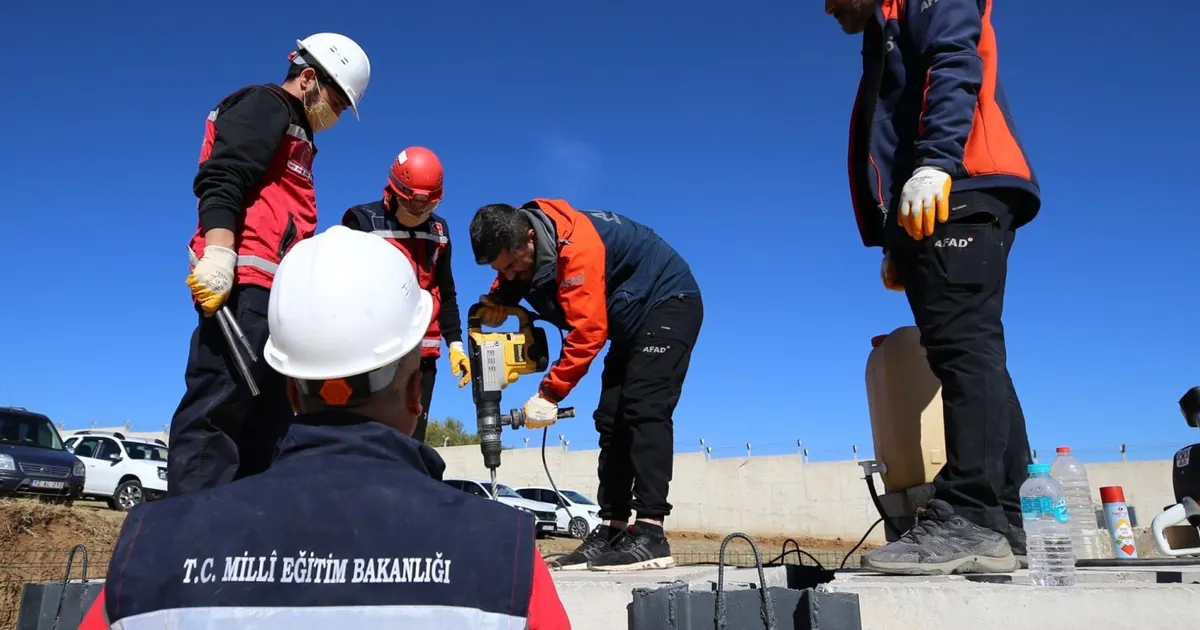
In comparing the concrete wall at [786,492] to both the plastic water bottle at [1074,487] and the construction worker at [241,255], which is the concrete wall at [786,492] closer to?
the plastic water bottle at [1074,487]

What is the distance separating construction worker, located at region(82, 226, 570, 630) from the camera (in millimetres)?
1102

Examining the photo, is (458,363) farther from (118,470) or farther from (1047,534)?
(118,470)

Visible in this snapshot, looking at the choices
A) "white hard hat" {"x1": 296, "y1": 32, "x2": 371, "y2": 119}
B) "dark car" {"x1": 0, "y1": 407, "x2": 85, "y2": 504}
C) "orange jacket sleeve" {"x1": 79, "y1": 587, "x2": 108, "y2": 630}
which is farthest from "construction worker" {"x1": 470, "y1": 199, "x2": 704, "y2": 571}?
"dark car" {"x1": 0, "y1": 407, "x2": 85, "y2": 504}

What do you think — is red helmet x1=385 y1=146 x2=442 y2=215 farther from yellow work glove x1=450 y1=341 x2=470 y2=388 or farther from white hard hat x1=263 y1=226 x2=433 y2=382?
white hard hat x1=263 y1=226 x2=433 y2=382

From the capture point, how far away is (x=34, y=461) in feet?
39.3

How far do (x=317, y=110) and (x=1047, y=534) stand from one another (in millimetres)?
2950

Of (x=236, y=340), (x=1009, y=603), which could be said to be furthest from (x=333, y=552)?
(x=236, y=340)

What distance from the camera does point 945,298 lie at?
273 cm

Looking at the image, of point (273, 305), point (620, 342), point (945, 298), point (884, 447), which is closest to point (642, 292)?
point (620, 342)

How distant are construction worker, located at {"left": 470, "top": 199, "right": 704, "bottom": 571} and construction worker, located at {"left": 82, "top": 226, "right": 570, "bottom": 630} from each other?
2.35m

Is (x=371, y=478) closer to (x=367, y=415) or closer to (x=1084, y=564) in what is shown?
(x=367, y=415)

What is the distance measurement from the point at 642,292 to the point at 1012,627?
2.16 metres

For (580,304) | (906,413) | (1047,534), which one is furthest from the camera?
(580,304)

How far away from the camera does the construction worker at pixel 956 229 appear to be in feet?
8.63
